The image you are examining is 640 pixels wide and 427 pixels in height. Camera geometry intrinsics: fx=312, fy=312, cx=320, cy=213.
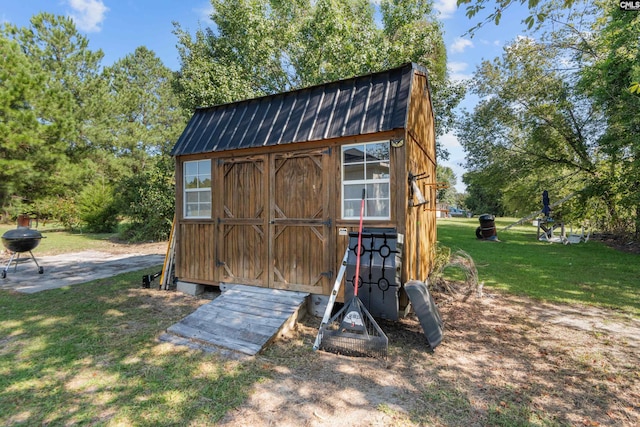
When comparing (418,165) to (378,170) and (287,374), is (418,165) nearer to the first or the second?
(378,170)

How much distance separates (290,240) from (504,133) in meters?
16.2

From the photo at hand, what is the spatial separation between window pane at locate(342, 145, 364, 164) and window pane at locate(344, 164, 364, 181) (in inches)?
2.9

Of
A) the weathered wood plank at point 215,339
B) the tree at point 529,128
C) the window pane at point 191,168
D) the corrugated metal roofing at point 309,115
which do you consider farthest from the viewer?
the tree at point 529,128

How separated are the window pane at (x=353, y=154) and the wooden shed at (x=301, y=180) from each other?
0.05ft

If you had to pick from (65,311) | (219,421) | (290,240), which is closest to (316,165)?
(290,240)

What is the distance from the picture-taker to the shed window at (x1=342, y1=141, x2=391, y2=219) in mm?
4453

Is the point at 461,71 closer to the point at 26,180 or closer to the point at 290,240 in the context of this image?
the point at 290,240

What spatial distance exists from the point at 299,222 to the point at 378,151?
1624 mm

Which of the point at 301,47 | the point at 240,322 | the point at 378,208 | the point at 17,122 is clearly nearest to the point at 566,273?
the point at 378,208

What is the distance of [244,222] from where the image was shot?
17.7 feet

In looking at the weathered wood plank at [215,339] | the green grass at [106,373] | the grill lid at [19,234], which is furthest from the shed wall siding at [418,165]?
the grill lid at [19,234]

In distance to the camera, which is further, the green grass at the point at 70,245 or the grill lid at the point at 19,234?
the green grass at the point at 70,245

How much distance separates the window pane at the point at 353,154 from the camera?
4.59m

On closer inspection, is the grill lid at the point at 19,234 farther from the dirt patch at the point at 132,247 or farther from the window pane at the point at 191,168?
the dirt patch at the point at 132,247
